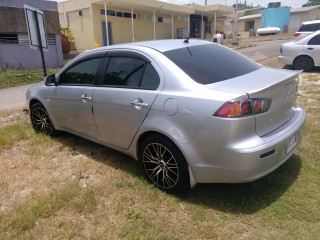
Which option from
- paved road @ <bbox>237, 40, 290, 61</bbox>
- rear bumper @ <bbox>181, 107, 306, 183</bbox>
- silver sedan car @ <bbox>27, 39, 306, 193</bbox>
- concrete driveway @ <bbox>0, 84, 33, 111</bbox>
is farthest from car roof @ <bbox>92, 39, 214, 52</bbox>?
paved road @ <bbox>237, 40, 290, 61</bbox>

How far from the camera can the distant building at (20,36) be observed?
1398 cm

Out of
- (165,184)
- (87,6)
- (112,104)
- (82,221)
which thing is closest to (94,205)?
(82,221)

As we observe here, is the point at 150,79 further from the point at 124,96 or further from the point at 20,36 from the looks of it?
the point at 20,36

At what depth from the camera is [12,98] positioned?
943 centimetres

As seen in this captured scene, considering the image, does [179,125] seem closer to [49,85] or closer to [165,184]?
[165,184]

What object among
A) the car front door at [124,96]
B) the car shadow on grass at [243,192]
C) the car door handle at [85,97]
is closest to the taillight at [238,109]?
the car front door at [124,96]

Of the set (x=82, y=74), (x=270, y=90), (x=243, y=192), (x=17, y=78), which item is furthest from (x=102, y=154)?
(x=17, y=78)

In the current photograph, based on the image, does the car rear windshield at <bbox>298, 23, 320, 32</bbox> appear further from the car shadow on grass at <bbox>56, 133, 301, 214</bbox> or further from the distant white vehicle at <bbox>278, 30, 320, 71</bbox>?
the car shadow on grass at <bbox>56, 133, 301, 214</bbox>

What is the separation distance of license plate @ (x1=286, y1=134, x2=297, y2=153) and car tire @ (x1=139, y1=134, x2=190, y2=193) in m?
1.09

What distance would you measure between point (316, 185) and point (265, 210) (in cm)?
81

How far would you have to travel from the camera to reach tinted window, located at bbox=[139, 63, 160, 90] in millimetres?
3250

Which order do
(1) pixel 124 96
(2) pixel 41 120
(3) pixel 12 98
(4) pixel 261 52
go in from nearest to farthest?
(1) pixel 124 96 < (2) pixel 41 120 < (3) pixel 12 98 < (4) pixel 261 52

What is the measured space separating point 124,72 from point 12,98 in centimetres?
721

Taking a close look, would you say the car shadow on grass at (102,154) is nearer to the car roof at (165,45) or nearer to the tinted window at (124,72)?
the tinted window at (124,72)
